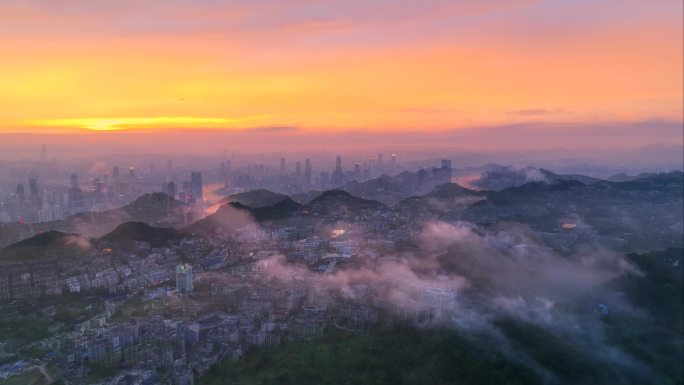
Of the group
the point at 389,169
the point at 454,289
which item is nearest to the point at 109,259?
the point at 454,289

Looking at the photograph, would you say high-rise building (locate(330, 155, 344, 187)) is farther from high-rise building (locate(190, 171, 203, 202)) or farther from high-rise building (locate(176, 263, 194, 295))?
high-rise building (locate(176, 263, 194, 295))

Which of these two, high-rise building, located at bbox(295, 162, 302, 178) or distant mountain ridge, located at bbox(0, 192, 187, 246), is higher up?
high-rise building, located at bbox(295, 162, 302, 178)

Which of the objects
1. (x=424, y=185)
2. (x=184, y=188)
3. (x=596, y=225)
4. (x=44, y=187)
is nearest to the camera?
(x=596, y=225)

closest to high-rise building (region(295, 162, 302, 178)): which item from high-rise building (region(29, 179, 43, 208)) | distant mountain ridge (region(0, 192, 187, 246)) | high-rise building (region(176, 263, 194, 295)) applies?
distant mountain ridge (region(0, 192, 187, 246))

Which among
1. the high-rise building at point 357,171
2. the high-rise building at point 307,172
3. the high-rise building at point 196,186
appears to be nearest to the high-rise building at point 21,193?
the high-rise building at point 196,186

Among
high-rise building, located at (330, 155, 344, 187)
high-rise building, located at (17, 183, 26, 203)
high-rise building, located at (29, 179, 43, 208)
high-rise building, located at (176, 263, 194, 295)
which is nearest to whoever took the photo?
high-rise building, located at (176, 263, 194, 295)

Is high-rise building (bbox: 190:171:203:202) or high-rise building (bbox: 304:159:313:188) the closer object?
high-rise building (bbox: 190:171:203:202)

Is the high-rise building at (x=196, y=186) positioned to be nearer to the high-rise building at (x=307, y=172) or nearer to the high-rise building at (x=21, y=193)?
the high-rise building at (x=307, y=172)

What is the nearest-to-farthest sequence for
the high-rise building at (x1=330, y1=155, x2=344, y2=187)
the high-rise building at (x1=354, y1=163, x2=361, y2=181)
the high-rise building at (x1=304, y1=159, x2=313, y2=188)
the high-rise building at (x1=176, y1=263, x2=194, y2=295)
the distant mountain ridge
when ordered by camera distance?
the high-rise building at (x1=176, y1=263, x2=194, y2=295), the distant mountain ridge, the high-rise building at (x1=330, y1=155, x2=344, y2=187), the high-rise building at (x1=304, y1=159, x2=313, y2=188), the high-rise building at (x1=354, y1=163, x2=361, y2=181)

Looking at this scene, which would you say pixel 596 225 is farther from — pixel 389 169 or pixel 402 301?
pixel 389 169

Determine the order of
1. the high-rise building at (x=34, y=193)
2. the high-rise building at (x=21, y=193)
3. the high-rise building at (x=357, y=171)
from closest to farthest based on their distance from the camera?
the high-rise building at (x=21, y=193)
the high-rise building at (x=34, y=193)
the high-rise building at (x=357, y=171)

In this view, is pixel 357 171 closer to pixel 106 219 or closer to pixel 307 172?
pixel 307 172
